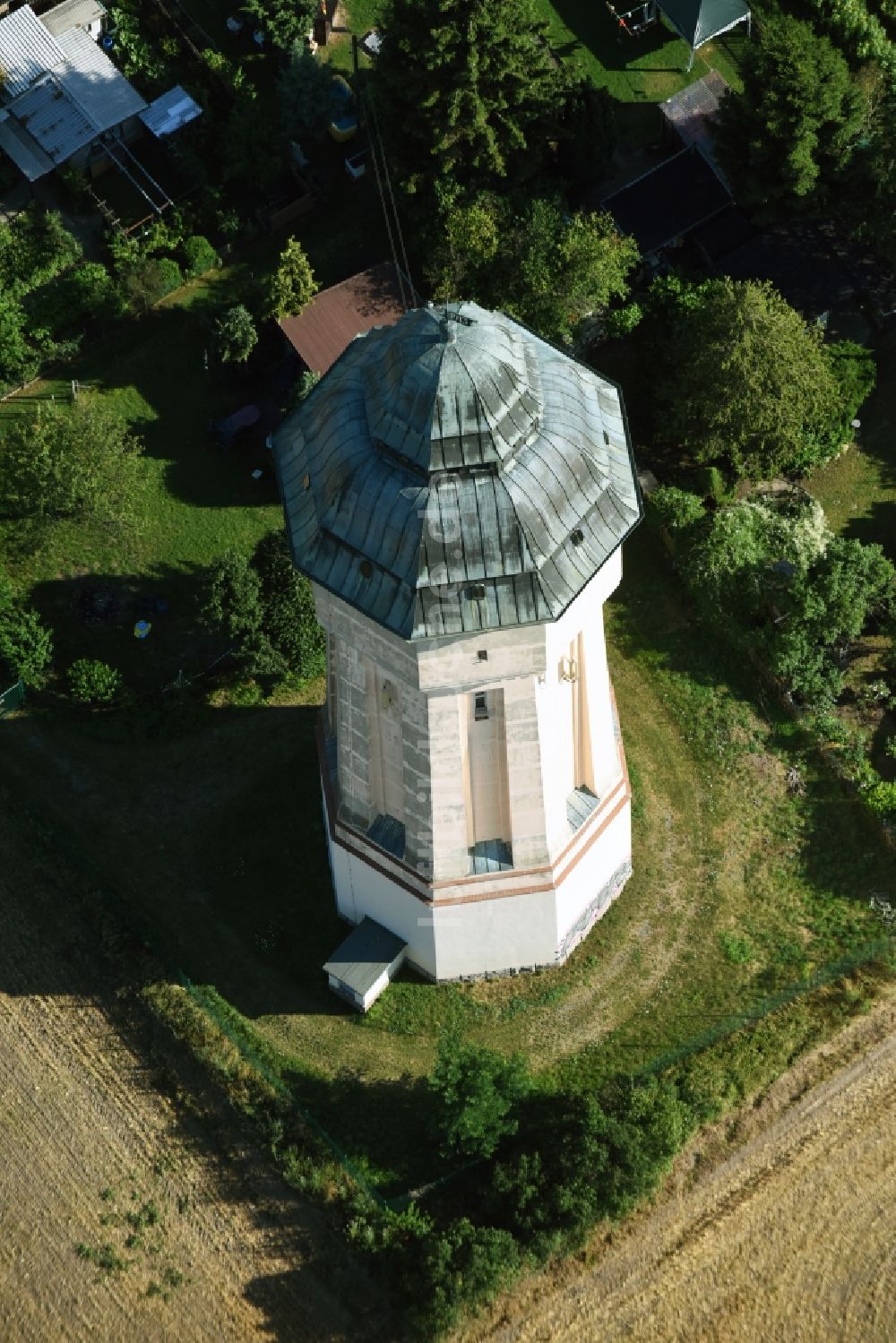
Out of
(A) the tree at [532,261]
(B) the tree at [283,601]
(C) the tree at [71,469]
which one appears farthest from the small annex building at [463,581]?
(A) the tree at [532,261]

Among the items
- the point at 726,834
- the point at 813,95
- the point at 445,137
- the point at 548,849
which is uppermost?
the point at 445,137

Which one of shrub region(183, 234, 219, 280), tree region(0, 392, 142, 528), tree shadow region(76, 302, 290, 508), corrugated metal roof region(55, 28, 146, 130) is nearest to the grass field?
tree region(0, 392, 142, 528)

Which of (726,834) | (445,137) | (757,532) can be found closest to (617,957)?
(726,834)

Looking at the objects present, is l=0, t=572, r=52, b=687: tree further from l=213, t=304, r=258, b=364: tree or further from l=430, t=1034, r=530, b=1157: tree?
l=430, t=1034, r=530, b=1157: tree

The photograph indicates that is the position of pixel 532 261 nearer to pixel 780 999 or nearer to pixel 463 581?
pixel 780 999

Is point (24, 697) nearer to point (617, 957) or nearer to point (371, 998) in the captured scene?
point (371, 998)

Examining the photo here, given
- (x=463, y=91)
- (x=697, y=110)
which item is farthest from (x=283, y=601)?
(x=697, y=110)

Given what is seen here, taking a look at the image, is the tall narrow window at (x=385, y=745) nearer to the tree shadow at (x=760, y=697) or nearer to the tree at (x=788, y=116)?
the tree shadow at (x=760, y=697)
